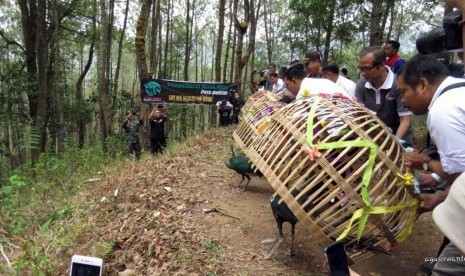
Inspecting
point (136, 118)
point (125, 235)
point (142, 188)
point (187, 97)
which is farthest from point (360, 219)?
point (136, 118)

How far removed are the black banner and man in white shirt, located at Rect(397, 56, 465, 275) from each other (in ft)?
22.6

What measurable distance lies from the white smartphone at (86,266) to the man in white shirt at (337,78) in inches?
128

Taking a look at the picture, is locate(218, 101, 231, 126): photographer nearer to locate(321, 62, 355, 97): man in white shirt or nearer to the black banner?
the black banner

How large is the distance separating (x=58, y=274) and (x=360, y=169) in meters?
2.89

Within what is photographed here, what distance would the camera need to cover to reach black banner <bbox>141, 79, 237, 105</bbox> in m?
8.57

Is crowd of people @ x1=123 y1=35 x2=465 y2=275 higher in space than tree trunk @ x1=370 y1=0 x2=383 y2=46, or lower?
lower

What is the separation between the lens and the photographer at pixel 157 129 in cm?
885

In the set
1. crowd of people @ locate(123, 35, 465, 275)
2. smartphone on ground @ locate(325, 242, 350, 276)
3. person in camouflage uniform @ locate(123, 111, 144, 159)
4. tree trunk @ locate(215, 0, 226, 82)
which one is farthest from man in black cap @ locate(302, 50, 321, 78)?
tree trunk @ locate(215, 0, 226, 82)

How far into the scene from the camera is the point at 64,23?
16.7m

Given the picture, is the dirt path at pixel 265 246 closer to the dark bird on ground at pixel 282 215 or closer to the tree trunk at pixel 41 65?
the dark bird on ground at pixel 282 215

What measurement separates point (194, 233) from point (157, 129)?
5771 millimetres

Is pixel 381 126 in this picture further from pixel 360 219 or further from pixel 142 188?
pixel 142 188

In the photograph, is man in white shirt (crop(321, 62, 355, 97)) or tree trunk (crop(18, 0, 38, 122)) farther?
tree trunk (crop(18, 0, 38, 122))

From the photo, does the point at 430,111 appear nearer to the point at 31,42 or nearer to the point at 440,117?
the point at 440,117
